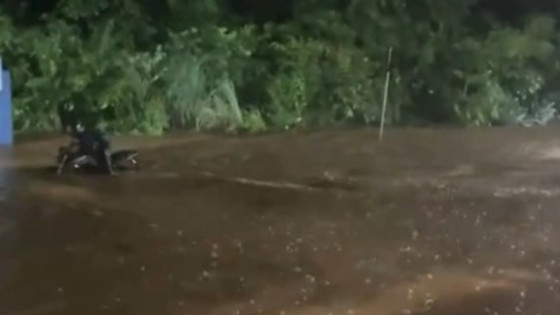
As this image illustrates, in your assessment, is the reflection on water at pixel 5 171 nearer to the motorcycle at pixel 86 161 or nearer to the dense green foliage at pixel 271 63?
the motorcycle at pixel 86 161

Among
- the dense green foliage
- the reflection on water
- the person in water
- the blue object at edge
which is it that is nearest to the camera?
the reflection on water

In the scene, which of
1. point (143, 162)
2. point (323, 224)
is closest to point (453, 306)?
point (323, 224)

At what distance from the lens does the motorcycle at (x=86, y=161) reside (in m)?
4.41

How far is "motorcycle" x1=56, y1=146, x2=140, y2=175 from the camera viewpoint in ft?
14.5

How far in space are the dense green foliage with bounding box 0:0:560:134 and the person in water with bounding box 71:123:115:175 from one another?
1.42m

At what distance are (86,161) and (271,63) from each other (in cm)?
254

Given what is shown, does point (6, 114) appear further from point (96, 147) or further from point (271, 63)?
point (271, 63)

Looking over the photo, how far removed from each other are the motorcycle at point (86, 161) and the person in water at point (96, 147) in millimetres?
19

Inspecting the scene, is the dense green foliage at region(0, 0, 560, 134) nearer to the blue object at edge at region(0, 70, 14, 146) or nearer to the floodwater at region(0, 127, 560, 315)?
the blue object at edge at region(0, 70, 14, 146)

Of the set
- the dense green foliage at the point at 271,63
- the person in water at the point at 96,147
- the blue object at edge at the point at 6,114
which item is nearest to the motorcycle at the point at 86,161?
the person in water at the point at 96,147

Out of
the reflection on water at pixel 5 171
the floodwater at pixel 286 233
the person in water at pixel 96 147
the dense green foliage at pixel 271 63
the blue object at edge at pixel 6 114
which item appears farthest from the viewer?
the dense green foliage at pixel 271 63

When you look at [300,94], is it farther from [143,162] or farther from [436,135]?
[143,162]

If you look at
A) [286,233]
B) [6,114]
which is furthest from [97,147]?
[286,233]

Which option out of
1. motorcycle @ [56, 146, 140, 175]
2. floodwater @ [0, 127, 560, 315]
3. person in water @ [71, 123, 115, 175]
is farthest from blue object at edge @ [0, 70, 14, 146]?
motorcycle @ [56, 146, 140, 175]
